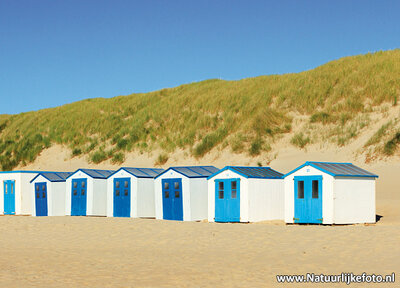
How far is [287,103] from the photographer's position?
50.1m

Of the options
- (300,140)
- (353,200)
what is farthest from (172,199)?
(300,140)

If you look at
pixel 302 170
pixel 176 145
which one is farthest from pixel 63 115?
pixel 302 170

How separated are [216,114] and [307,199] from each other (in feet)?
98.0

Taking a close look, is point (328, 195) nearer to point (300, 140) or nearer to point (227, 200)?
point (227, 200)

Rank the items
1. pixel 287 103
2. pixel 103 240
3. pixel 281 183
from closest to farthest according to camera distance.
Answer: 1. pixel 103 240
2. pixel 281 183
3. pixel 287 103

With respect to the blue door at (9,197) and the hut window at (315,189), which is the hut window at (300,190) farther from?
the blue door at (9,197)

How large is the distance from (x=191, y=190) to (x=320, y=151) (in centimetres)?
1622

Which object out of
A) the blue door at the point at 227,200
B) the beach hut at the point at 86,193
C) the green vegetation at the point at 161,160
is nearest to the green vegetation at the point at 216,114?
the green vegetation at the point at 161,160

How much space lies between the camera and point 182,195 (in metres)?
28.0

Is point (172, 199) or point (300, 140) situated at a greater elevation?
point (300, 140)

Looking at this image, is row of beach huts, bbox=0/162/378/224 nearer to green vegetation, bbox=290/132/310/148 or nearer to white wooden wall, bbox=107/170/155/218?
white wooden wall, bbox=107/170/155/218

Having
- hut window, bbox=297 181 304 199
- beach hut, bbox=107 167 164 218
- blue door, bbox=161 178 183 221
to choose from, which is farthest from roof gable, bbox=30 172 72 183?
hut window, bbox=297 181 304 199

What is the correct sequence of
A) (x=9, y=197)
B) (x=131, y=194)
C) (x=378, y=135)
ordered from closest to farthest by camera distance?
(x=131, y=194)
(x=9, y=197)
(x=378, y=135)

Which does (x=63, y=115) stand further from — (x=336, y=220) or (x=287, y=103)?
(x=336, y=220)
